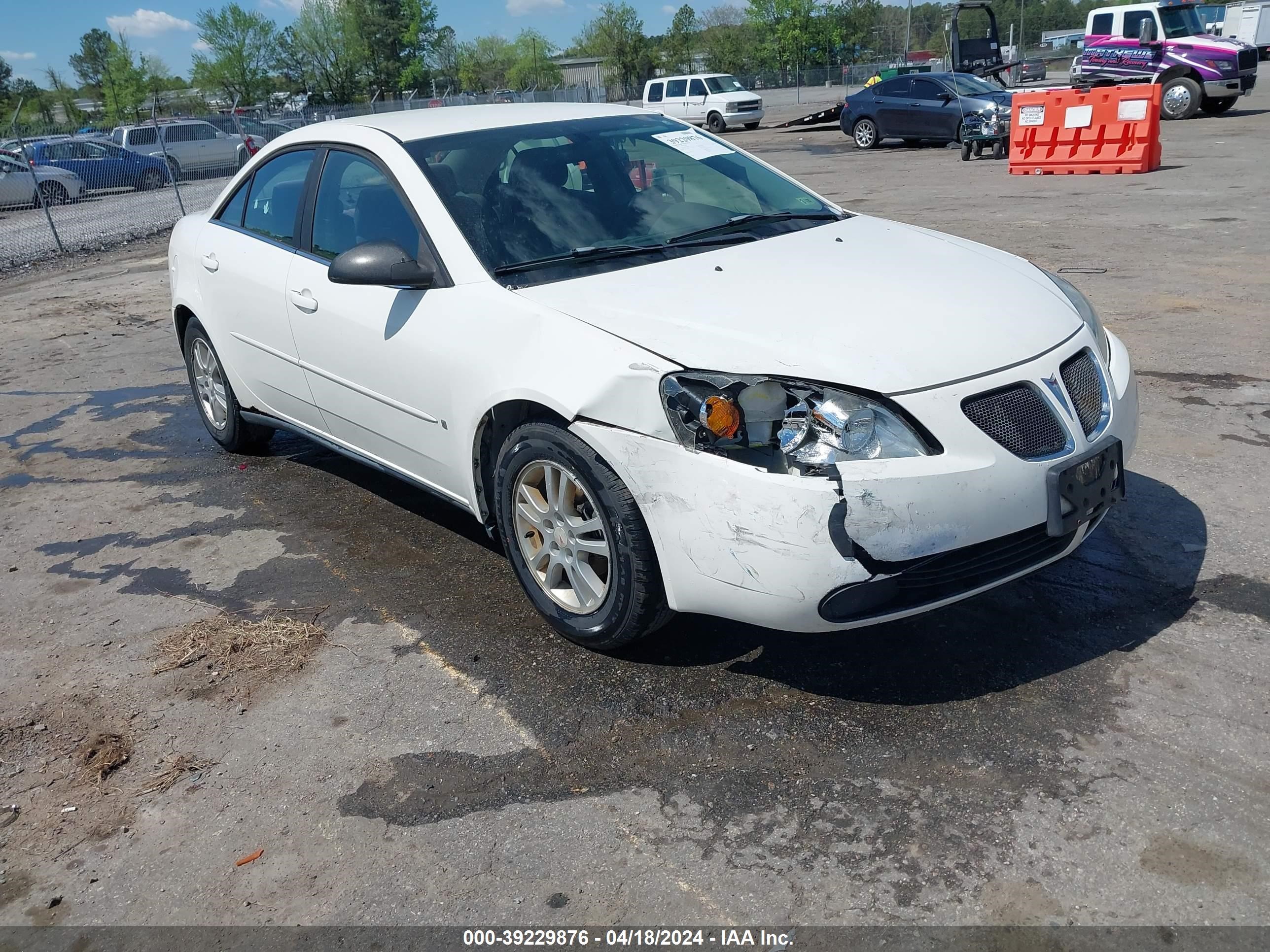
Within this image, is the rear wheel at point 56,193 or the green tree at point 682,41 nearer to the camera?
the rear wheel at point 56,193

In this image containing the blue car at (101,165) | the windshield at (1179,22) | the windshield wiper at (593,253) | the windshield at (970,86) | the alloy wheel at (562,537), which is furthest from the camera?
the blue car at (101,165)

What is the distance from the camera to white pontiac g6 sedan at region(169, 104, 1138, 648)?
9.39ft

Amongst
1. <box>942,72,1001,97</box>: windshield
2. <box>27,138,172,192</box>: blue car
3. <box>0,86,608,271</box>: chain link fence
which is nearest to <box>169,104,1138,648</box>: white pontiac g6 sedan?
<box>0,86,608,271</box>: chain link fence

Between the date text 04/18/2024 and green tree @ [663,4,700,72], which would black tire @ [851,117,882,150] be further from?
green tree @ [663,4,700,72]

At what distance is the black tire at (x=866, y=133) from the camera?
23.5 m

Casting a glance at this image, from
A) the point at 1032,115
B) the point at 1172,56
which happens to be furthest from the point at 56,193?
the point at 1172,56

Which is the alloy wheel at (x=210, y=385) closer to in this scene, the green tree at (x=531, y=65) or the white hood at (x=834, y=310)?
the white hood at (x=834, y=310)

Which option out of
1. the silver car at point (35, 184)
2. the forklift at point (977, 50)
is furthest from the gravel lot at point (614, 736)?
the forklift at point (977, 50)

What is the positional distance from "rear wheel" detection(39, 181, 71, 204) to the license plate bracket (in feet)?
70.6

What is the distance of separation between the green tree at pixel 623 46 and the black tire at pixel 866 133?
55094 millimetres

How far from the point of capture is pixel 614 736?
10.2 ft

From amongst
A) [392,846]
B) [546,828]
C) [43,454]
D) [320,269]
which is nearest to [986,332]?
[546,828]

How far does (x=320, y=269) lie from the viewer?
433cm

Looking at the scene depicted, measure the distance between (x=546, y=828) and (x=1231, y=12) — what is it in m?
53.0
